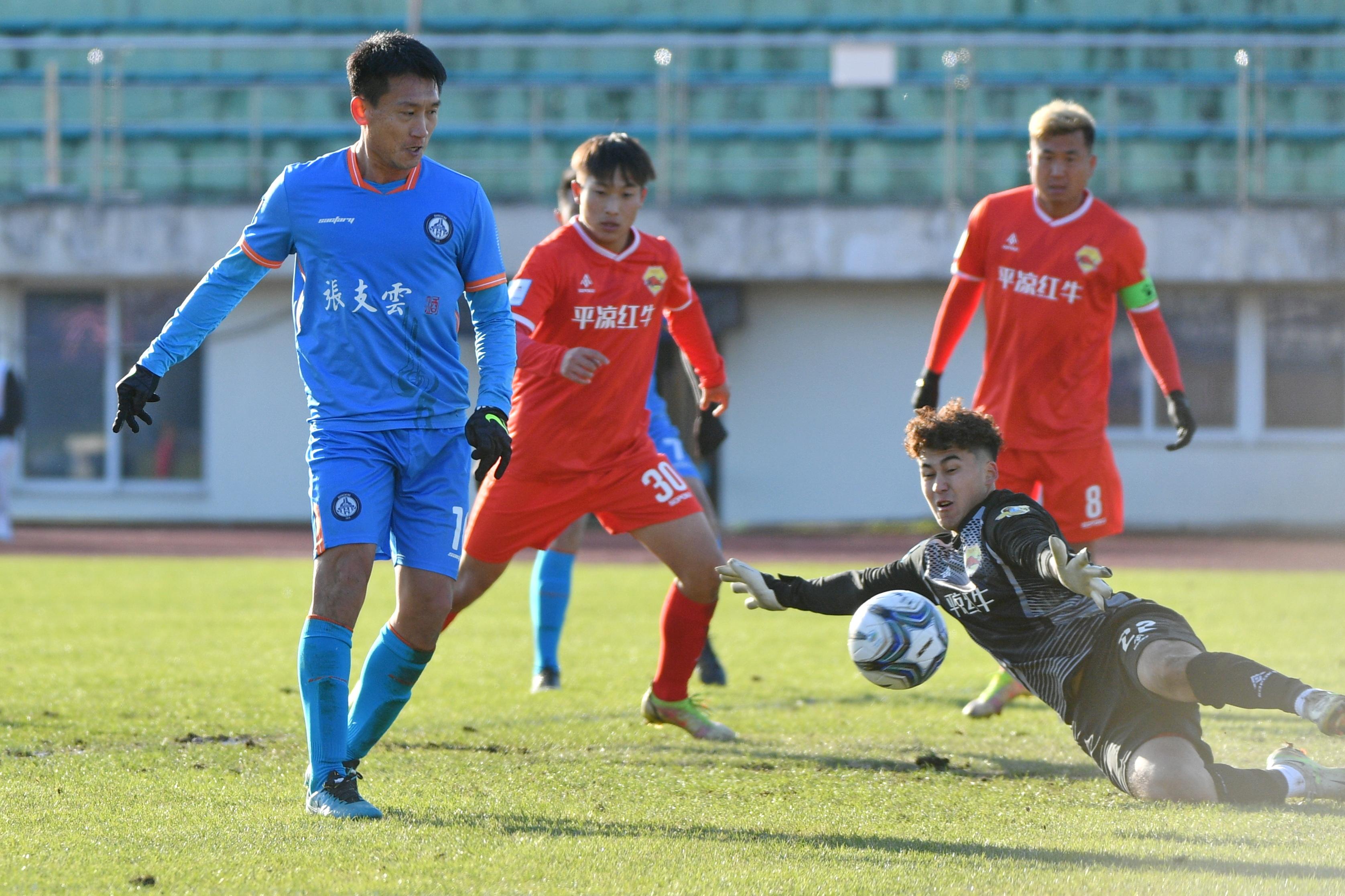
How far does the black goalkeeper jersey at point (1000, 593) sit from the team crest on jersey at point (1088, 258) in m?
2.00

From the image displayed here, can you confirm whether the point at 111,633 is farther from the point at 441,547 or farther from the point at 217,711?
the point at 441,547

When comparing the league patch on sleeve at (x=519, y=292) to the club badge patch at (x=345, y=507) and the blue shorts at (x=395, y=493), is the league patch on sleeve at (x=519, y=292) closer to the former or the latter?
the blue shorts at (x=395, y=493)

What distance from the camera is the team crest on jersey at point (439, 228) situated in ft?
15.1

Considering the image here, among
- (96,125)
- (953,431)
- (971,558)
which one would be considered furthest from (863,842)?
(96,125)

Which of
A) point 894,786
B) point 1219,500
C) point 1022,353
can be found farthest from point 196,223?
point 894,786

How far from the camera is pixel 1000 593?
188 inches

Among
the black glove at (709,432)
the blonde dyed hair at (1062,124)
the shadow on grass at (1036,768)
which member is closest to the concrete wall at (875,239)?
the black glove at (709,432)

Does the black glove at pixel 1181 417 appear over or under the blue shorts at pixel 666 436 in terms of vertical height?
over

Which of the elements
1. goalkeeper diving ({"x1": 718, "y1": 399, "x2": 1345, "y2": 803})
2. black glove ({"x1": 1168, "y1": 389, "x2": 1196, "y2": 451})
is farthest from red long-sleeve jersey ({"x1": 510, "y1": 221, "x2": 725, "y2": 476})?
black glove ({"x1": 1168, "y1": 389, "x2": 1196, "y2": 451})

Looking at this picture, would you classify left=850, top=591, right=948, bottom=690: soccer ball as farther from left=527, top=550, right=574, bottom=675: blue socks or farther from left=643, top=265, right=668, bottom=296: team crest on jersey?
left=527, top=550, right=574, bottom=675: blue socks

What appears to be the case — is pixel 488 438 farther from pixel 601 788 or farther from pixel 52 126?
pixel 52 126

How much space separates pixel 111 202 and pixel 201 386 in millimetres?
2734

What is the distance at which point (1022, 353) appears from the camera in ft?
21.4

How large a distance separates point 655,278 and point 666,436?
166 cm
